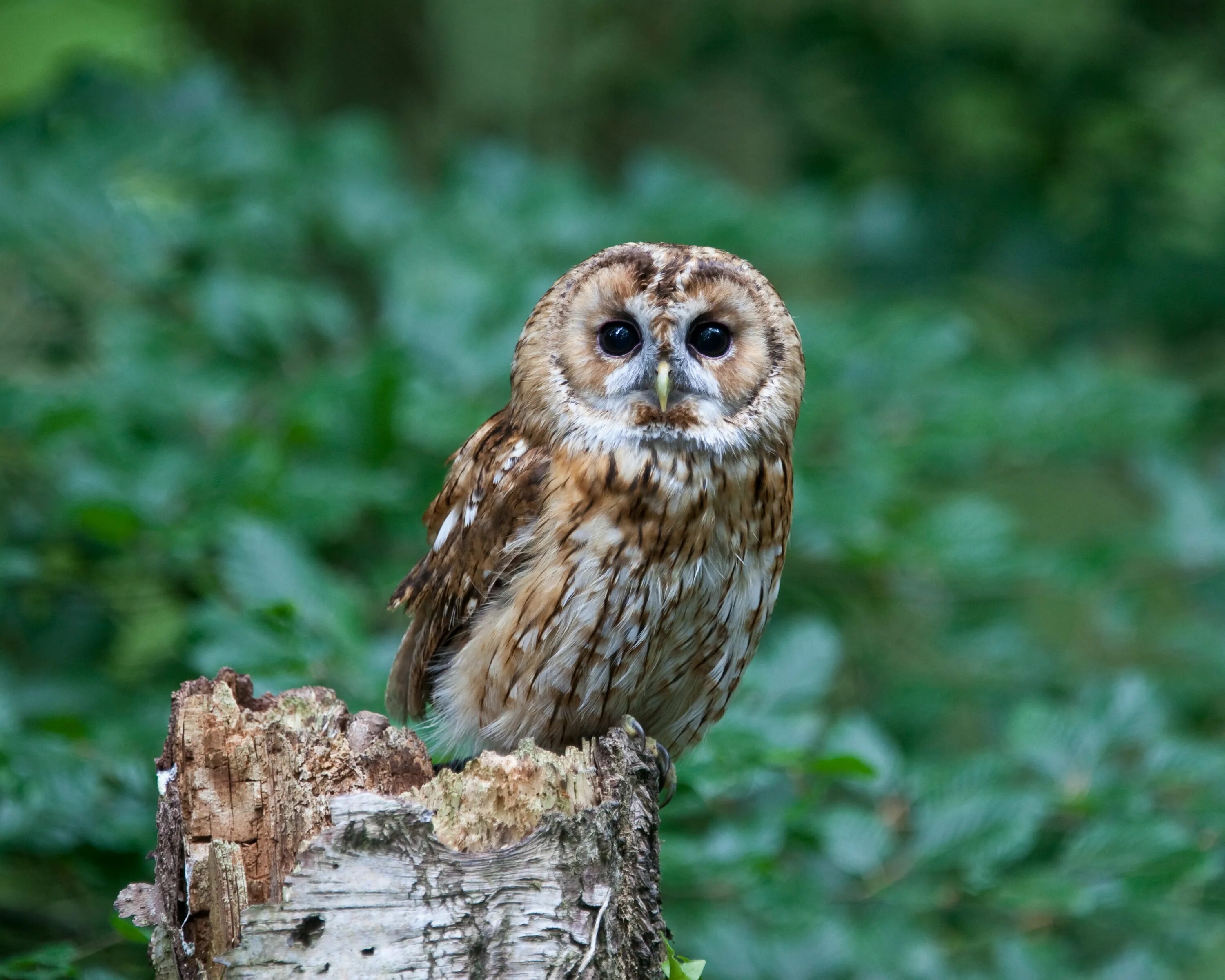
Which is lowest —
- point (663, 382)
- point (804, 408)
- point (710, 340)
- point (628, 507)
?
point (628, 507)

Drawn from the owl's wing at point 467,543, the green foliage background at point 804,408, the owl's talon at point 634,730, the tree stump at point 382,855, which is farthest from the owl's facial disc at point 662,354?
the tree stump at point 382,855

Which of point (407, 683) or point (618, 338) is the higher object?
point (618, 338)

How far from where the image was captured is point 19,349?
4066 mm

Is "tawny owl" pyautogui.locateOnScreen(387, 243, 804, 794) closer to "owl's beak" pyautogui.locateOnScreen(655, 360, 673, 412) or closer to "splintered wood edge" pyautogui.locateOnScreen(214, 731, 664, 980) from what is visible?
"owl's beak" pyautogui.locateOnScreen(655, 360, 673, 412)

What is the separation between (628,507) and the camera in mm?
2361

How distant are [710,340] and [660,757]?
2.65 feet

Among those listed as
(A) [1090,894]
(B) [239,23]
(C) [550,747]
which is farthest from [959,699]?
(B) [239,23]

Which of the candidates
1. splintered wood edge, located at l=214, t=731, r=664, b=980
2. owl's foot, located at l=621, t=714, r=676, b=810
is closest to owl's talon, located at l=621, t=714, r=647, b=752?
owl's foot, located at l=621, t=714, r=676, b=810

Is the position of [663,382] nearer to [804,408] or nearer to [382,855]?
[382,855]

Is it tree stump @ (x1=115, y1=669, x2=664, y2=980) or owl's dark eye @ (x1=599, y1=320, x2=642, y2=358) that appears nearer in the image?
tree stump @ (x1=115, y1=669, x2=664, y2=980)

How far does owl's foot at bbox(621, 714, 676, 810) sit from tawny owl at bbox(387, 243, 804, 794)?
0.43ft

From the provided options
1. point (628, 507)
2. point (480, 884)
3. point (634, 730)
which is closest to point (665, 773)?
point (634, 730)

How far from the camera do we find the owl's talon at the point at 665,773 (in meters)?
2.30

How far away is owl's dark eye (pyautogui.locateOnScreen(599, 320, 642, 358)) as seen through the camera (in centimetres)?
244
